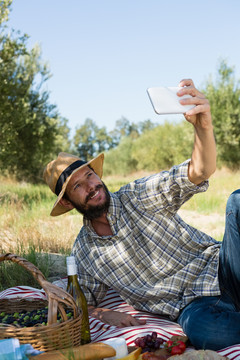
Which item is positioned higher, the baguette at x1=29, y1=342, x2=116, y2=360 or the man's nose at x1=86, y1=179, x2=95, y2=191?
the man's nose at x1=86, y1=179, x2=95, y2=191

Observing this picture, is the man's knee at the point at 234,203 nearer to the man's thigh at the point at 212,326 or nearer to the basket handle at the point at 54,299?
the man's thigh at the point at 212,326

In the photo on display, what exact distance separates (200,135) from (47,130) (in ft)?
53.8

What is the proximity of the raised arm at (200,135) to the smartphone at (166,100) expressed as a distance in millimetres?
25

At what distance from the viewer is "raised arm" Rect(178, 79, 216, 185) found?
254 centimetres

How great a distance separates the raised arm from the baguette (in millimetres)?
1188

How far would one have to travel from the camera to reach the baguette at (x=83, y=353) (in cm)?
220

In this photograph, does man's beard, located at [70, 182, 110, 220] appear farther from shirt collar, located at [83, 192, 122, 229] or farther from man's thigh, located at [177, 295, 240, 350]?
man's thigh, located at [177, 295, 240, 350]

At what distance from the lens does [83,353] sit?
224 cm

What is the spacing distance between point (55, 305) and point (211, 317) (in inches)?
41.1

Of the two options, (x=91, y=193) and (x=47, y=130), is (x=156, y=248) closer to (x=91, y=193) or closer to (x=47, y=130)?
(x=91, y=193)

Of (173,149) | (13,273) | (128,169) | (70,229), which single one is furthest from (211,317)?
(128,169)

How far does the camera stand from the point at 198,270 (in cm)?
Answer: 312

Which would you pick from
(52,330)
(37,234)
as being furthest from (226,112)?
(52,330)

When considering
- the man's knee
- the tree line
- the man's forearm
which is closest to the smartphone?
the man's forearm
